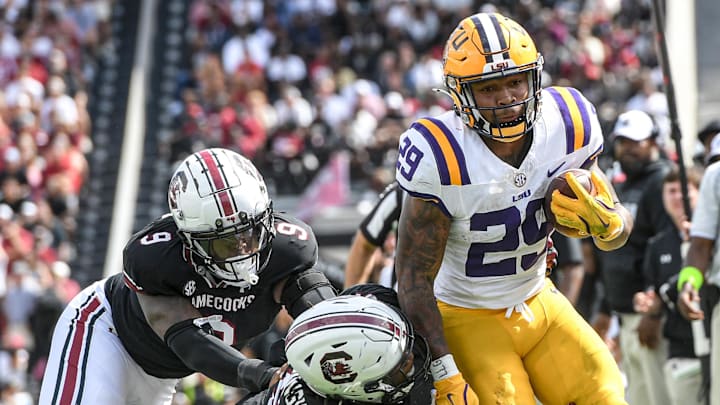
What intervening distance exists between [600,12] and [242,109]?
4.44m

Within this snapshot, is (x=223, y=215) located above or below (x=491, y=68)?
below

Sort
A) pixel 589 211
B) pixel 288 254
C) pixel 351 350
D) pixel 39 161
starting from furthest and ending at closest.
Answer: pixel 39 161
pixel 288 254
pixel 589 211
pixel 351 350

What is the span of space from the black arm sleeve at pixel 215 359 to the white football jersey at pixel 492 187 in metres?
0.77

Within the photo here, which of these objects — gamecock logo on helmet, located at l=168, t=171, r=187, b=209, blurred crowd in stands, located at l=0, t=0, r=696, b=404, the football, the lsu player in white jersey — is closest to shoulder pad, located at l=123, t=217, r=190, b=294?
gamecock logo on helmet, located at l=168, t=171, r=187, b=209

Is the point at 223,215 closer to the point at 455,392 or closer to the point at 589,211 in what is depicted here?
the point at 455,392

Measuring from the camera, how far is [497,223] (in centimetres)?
433

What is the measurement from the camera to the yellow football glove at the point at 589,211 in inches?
160

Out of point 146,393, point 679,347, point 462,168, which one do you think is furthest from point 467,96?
point 679,347

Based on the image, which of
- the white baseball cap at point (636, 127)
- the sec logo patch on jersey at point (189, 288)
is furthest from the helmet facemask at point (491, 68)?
the white baseball cap at point (636, 127)

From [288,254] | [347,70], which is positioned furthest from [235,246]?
[347,70]

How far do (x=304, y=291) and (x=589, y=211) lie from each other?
46.3 inches

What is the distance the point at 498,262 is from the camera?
4418 mm

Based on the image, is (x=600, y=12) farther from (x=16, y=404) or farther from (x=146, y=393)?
(x=146, y=393)

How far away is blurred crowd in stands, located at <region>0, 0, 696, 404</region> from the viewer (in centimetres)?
1348
